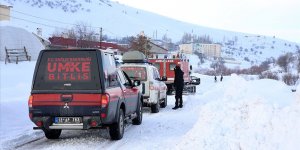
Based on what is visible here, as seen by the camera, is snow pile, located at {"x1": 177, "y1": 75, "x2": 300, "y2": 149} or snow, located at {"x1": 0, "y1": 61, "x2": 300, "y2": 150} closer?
snow pile, located at {"x1": 177, "y1": 75, "x2": 300, "y2": 149}

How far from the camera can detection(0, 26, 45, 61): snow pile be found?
4797cm

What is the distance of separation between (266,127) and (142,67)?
962 centimetres

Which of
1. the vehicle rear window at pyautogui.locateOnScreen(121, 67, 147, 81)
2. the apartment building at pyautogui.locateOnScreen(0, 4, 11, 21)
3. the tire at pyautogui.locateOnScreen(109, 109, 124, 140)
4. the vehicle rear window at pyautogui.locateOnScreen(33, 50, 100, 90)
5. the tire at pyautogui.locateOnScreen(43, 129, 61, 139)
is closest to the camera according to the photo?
the vehicle rear window at pyautogui.locateOnScreen(33, 50, 100, 90)

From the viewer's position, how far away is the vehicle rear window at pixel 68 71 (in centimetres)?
1005

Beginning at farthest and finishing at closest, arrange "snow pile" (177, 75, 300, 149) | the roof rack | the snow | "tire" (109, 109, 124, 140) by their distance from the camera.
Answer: the roof rack, "tire" (109, 109, 124, 140), the snow, "snow pile" (177, 75, 300, 149)

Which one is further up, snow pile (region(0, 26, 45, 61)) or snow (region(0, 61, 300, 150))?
snow pile (region(0, 26, 45, 61))

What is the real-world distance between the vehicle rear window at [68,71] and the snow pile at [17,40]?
38242 mm

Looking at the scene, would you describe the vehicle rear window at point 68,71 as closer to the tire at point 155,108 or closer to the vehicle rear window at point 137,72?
the vehicle rear window at point 137,72

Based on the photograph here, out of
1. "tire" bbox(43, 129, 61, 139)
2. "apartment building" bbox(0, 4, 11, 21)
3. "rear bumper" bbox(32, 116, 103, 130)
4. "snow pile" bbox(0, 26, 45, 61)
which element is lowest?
"tire" bbox(43, 129, 61, 139)

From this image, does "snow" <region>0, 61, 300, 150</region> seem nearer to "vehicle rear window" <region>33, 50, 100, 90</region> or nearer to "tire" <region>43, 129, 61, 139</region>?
"tire" <region>43, 129, 61, 139</region>

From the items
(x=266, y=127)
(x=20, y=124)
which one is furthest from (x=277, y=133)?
(x=20, y=124)

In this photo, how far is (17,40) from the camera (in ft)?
163

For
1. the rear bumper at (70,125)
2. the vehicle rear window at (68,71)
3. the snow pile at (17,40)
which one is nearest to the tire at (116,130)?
the rear bumper at (70,125)

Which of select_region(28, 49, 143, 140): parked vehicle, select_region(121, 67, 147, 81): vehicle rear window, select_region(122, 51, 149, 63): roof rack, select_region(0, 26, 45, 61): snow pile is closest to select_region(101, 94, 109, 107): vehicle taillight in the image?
select_region(28, 49, 143, 140): parked vehicle
